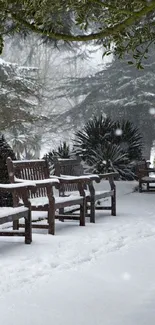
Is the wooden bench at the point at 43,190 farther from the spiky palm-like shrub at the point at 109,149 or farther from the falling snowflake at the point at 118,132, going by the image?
the falling snowflake at the point at 118,132

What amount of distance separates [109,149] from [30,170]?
861cm

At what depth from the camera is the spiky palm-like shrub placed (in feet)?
54.2

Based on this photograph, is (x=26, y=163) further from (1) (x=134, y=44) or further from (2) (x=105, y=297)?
(2) (x=105, y=297)

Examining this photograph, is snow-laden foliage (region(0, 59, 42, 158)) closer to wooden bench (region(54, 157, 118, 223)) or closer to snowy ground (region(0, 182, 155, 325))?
wooden bench (region(54, 157, 118, 223))

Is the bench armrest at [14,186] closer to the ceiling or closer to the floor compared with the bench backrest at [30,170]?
closer to the floor

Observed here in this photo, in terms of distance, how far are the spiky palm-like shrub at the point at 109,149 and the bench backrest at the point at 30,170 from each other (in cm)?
806

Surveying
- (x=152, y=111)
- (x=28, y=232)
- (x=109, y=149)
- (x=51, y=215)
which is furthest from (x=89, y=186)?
(x=152, y=111)

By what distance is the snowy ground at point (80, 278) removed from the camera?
3.77 meters

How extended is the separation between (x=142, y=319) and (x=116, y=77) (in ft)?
101

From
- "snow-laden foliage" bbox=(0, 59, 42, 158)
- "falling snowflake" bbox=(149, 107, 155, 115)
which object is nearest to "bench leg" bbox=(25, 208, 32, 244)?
"snow-laden foliage" bbox=(0, 59, 42, 158)

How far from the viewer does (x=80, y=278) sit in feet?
15.6

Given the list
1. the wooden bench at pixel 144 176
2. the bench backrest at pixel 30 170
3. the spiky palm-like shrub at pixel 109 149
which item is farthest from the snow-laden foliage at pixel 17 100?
the bench backrest at pixel 30 170

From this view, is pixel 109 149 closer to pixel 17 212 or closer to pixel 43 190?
pixel 43 190

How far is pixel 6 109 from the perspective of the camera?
18547mm
